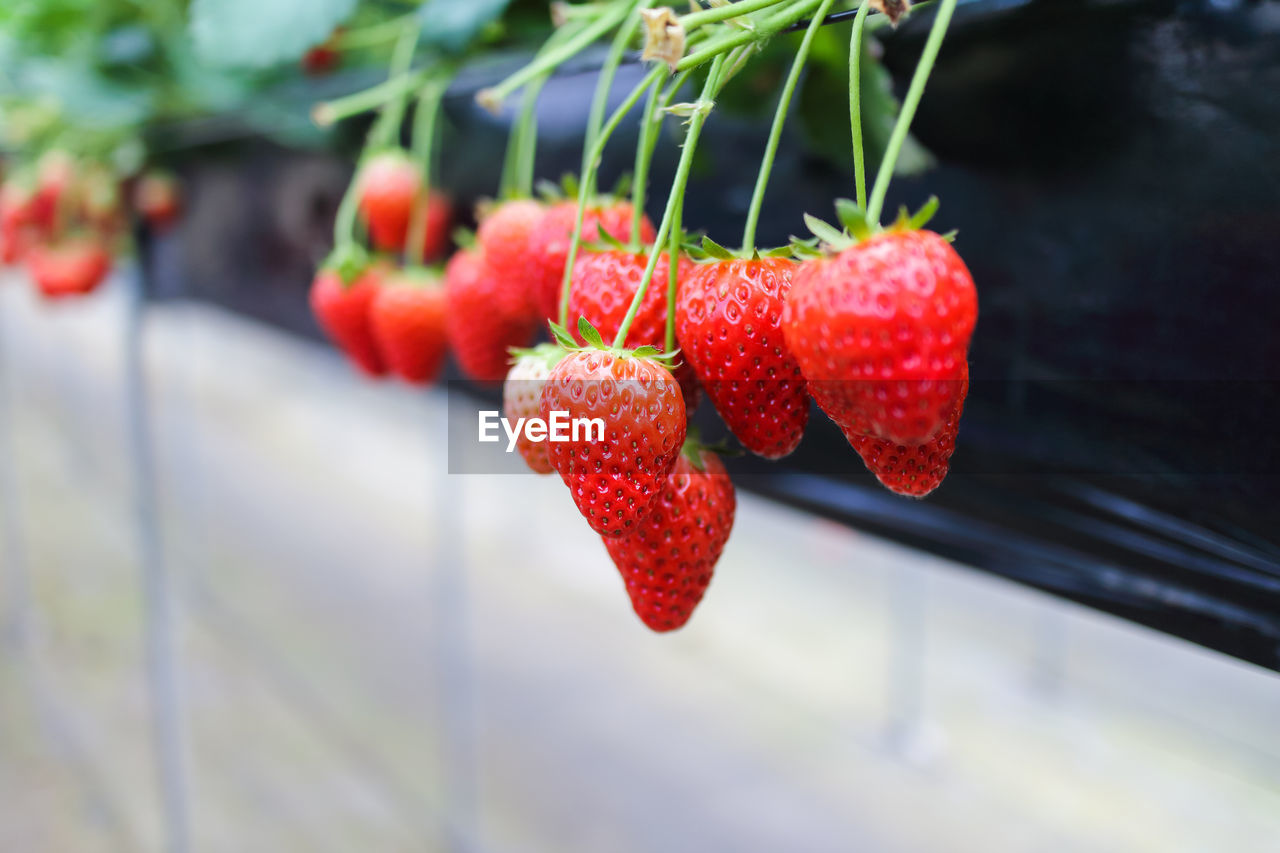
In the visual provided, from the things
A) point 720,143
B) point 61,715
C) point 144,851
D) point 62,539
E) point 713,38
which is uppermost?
point 713,38

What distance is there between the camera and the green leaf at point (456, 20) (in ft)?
2.29

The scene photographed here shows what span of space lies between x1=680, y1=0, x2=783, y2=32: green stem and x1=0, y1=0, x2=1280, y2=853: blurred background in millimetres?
203

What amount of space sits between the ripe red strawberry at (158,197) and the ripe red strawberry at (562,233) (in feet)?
4.35

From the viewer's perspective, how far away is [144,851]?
224cm

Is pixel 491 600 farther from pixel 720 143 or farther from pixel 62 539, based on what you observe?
pixel 720 143

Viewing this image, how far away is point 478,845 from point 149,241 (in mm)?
1404

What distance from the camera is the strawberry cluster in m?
1.60

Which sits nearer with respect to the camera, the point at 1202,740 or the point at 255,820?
the point at 255,820

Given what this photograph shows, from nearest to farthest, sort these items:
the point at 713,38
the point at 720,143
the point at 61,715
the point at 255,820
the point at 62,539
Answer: the point at 713,38 → the point at 720,143 → the point at 255,820 → the point at 61,715 → the point at 62,539

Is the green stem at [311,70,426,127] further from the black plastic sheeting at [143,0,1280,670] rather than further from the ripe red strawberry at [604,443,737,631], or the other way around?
the ripe red strawberry at [604,443,737,631]

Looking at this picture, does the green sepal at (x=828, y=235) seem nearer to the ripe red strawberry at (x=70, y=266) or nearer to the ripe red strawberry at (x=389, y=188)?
the ripe red strawberry at (x=389, y=188)

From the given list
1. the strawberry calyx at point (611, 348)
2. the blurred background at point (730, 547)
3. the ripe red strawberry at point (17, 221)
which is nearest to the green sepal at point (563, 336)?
the strawberry calyx at point (611, 348)

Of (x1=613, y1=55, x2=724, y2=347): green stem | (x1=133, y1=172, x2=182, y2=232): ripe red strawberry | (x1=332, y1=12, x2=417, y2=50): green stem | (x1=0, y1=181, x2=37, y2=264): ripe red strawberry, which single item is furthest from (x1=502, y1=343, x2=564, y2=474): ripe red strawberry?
(x1=0, y1=181, x2=37, y2=264): ripe red strawberry

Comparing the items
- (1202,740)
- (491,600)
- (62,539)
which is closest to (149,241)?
(491,600)
